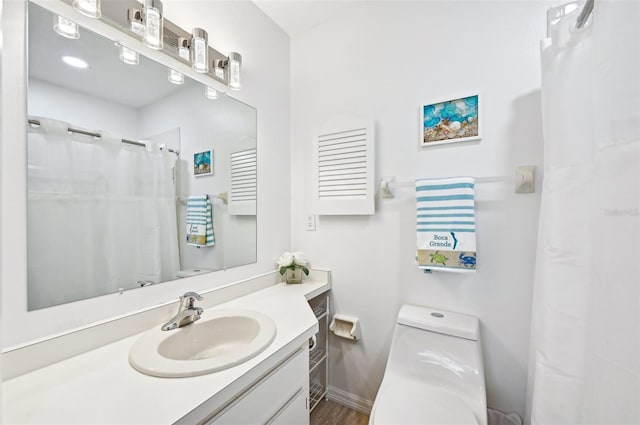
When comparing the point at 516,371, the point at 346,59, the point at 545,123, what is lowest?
the point at 516,371

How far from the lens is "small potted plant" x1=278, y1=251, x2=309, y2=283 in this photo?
174cm

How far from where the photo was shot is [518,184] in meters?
1.28

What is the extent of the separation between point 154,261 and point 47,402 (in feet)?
1.74

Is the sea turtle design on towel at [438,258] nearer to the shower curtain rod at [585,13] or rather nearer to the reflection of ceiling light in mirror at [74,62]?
the shower curtain rod at [585,13]

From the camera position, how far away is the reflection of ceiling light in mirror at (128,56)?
109cm

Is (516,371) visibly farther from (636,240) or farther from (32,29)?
(32,29)

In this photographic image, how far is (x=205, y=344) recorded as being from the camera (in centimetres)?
119

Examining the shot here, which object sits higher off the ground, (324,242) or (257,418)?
(324,242)

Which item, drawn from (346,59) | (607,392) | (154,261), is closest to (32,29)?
(154,261)

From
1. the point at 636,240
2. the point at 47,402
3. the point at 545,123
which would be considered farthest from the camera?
the point at 545,123

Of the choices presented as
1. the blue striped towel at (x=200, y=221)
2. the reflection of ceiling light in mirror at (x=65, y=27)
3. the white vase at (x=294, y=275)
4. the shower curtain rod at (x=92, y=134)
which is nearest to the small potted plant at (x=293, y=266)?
the white vase at (x=294, y=275)

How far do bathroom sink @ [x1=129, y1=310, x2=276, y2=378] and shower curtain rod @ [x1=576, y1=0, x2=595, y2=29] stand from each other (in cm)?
142

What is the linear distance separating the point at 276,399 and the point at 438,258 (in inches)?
36.2

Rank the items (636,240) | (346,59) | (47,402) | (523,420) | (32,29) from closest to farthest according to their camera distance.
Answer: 1. (636,240)
2. (47,402)
3. (32,29)
4. (523,420)
5. (346,59)
